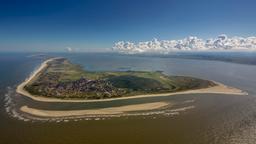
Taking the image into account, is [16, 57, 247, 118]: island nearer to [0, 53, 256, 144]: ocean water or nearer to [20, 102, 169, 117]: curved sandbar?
[20, 102, 169, 117]: curved sandbar

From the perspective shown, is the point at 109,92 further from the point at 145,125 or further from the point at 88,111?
the point at 145,125

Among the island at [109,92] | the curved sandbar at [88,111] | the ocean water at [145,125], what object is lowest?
the ocean water at [145,125]

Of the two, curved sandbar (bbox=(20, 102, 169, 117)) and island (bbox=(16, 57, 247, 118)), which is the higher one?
island (bbox=(16, 57, 247, 118))

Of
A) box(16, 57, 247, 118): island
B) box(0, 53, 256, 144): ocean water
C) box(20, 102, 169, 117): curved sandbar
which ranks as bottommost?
box(0, 53, 256, 144): ocean water

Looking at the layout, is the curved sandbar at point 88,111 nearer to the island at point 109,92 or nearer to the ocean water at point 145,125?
the island at point 109,92

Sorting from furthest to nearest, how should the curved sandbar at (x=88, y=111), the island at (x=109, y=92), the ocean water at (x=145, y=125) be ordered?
1. the island at (x=109, y=92)
2. the curved sandbar at (x=88, y=111)
3. the ocean water at (x=145, y=125)

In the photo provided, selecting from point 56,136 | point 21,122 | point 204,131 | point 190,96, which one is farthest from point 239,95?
point 21,122

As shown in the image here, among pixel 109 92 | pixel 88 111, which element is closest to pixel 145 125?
pixel 88 111

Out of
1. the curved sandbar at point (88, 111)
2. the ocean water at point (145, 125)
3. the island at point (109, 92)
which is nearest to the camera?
the ocean water at point (145, 125)

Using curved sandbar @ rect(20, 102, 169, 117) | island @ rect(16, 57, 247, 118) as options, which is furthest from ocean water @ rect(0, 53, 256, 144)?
island @ rect(16, 57, 247, 118)

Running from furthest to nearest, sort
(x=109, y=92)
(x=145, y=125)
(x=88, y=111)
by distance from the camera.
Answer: (x=109, y=92) < (x=88, y=111) < (x=145, y=125)

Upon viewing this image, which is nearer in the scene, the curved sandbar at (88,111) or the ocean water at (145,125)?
the ocean water at (145,125)

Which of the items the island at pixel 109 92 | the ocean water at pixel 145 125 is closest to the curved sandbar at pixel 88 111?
the island at pixel 109 92
